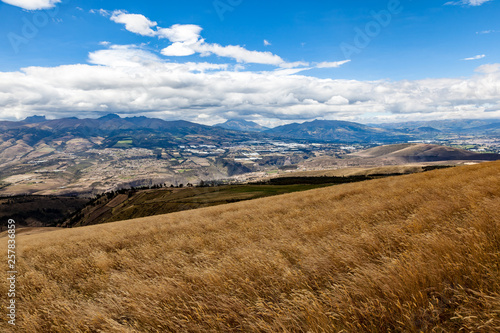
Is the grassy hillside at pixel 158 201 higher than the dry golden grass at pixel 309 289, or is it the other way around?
the dry golden grass at pixel 309 289

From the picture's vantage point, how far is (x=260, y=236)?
31.2 feet

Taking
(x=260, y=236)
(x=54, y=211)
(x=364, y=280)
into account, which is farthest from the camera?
(x=54, y=211)

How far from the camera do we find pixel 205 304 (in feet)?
13.3

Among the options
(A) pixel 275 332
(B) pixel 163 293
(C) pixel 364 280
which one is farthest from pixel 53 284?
(C) pixel 364 280

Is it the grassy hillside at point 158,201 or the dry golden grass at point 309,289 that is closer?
the dry golden grass at point 309,289

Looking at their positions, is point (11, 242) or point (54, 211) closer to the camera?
point (11, 242)

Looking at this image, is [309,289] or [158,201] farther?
[158,201]

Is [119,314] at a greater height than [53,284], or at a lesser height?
greater

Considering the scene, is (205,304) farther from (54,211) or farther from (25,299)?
(54,211)

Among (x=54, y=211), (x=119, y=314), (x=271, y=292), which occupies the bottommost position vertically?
(x=54, y=211)

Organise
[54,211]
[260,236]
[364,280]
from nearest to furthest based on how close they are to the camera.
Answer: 1. [364,280]
2. [260,236]
3. [54,211]

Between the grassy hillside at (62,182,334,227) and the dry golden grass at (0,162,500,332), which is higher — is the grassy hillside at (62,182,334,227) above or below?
below

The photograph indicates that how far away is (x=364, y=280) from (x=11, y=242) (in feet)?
48.7

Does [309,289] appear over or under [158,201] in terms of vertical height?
over
